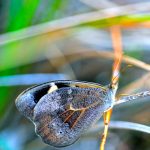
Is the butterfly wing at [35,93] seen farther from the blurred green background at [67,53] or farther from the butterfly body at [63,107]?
the blurred green background at [67,53]

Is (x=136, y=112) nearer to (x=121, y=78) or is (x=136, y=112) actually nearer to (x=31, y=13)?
(x=121, y=78)

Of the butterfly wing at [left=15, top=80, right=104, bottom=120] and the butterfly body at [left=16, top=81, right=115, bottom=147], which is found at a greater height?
the butterfly wing at [left=15, top=80, right=104, bottom=120]

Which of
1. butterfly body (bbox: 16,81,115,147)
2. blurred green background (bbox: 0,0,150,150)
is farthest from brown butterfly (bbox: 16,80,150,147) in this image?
blurred green background (bbox: 0,0,150,150)

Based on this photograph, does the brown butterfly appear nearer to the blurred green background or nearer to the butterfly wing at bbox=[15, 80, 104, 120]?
the butterfly wing at bbox=[15, 80, 104, 120]

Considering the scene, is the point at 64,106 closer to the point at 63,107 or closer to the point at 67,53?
the point at 63,107

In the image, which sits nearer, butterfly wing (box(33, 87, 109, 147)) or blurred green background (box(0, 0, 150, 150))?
butterfly wing (box(33, 87, 109, 147))

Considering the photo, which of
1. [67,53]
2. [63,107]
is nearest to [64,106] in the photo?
[63,107]

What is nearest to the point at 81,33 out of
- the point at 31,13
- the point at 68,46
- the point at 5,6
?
the point at 68,46
